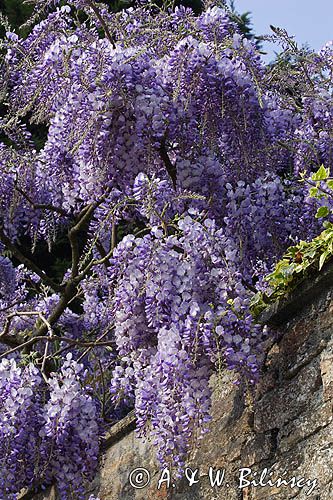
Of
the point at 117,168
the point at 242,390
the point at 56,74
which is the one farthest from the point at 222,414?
the point at 56,74

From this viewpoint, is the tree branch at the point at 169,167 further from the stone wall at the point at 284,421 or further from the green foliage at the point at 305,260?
the stone wall at the point at 284,421

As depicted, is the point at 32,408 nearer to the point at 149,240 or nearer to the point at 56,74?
the point at 149,240

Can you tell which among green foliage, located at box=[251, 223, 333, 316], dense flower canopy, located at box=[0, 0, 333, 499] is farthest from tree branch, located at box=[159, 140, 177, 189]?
green foliage, located at box=[251, 223, 333, 316]

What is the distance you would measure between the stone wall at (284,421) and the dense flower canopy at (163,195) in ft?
0.42

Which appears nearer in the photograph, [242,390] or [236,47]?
[242,390]

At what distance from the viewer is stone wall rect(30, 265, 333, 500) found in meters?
2.72

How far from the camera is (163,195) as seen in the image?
3529mm

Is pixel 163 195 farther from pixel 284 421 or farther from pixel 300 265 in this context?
pixel 284 421

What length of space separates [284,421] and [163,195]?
1096 millimetres

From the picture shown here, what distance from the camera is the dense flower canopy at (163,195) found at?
297cm

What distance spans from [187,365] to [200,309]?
0.20 metres

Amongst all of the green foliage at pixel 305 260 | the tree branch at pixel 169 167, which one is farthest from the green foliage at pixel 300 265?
the tree branch at pixel 169 167

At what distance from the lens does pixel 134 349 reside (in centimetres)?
318

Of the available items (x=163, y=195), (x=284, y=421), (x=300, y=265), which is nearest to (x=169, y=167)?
(x=163, y=195)
